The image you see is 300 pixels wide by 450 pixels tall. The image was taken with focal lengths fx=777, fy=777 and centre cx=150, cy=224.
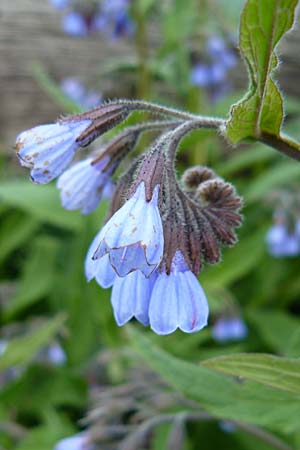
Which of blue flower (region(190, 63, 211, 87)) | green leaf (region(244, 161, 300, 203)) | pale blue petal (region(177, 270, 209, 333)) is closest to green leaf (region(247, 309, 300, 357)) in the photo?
green leaf (region(244, 161, 300, 203))

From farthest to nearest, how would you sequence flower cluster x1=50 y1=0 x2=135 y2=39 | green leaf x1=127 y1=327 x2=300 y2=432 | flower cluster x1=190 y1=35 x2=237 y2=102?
flower cluster x1=190 y1=35 x2=237 y2=102, flower cluster x1=50 y1=0 x2=135 y2=39, green leaf x1=127 y1=327 x2=300 y2=432

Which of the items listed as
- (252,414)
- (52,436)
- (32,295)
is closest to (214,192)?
(252,414)

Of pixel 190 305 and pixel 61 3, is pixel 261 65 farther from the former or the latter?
pixel 61 3

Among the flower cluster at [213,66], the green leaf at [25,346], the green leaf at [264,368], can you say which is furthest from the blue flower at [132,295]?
the flower cluster at [213,66]

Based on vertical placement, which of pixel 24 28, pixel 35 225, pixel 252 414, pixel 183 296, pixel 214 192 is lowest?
pixel 252 414

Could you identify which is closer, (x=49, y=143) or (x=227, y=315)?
Result: (x=49, y=143)

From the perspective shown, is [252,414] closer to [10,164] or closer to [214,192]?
[214,192]

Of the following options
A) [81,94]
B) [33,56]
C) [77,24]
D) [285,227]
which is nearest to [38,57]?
[33,56]

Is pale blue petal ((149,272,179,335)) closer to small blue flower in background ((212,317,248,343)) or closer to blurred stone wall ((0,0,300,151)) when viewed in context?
small blue flower in background ((212,317,248,343))
